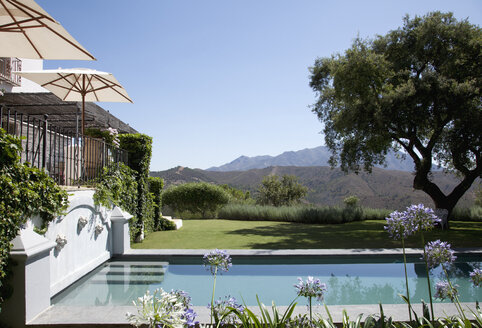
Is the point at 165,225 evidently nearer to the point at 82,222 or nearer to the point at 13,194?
the point at 82,222

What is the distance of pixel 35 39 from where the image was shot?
217 inches

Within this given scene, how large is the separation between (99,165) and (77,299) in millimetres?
3123

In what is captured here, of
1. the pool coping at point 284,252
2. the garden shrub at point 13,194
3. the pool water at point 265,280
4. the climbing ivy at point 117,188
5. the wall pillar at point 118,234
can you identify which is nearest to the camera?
the garden shrub at point 13,194

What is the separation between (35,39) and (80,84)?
12.4 ft

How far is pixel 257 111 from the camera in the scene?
33.2 metres

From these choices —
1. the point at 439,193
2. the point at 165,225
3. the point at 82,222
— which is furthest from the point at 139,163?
the point at 439,193

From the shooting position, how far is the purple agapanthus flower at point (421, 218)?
8.82 ft

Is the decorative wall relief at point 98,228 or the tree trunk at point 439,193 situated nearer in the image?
the decorative wall relief at point 98,228

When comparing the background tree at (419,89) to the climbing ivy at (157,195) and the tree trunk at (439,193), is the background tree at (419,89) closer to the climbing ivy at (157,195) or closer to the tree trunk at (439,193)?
the tree trunk at (439,193)

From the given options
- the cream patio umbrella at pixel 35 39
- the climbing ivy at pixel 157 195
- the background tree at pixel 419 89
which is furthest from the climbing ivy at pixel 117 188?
the background tree at pixel 419 89

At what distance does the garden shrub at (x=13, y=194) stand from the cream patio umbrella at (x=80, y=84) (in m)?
4.46

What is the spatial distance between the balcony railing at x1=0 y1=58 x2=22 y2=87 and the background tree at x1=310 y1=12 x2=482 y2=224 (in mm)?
12510

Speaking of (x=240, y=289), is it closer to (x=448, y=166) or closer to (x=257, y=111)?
(x=448, y=166)

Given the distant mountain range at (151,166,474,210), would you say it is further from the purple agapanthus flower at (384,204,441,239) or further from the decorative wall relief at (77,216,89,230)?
the purple agapanthus flower at (384,204,441,239)
